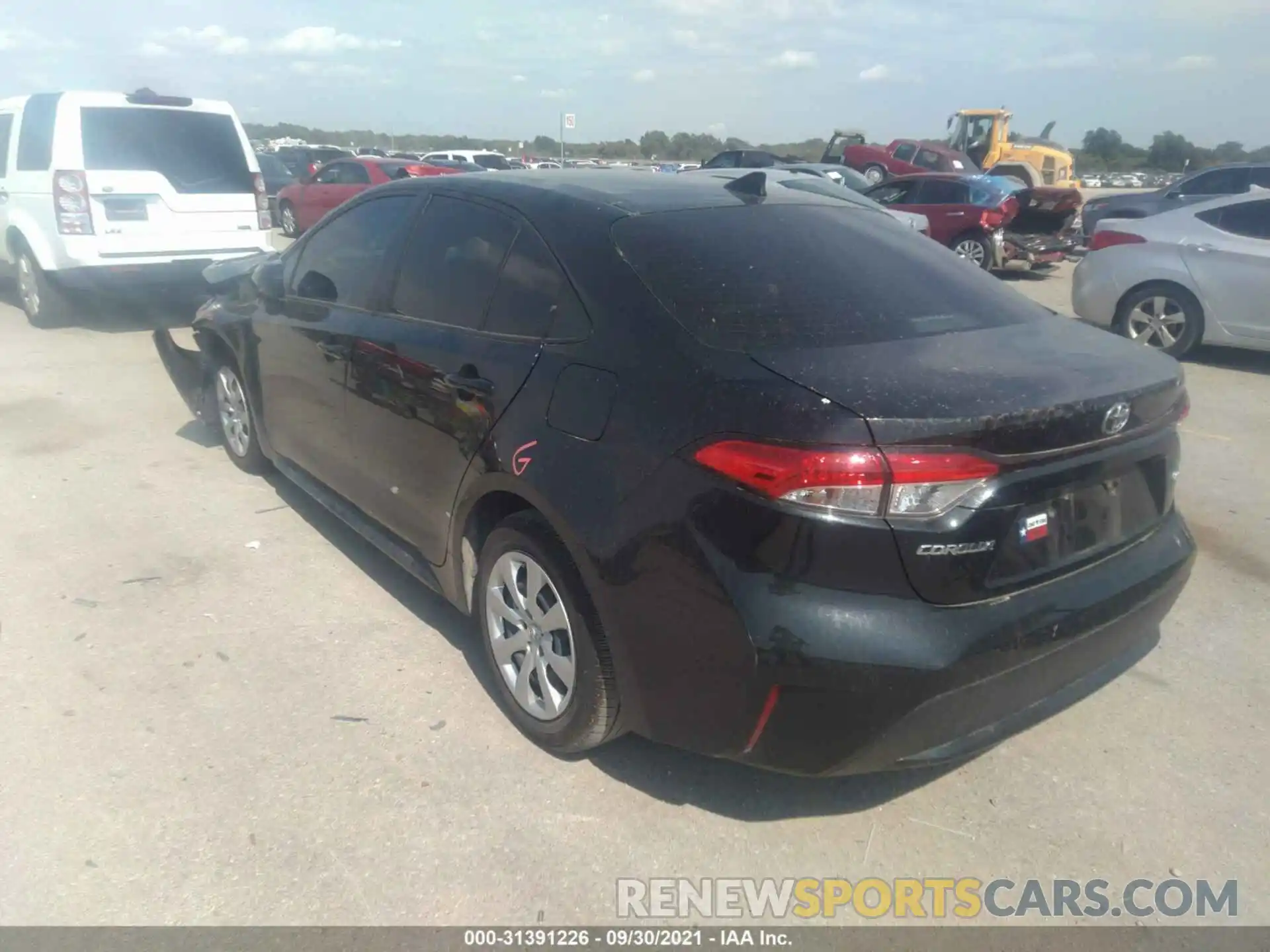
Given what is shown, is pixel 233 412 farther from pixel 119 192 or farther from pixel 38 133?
pixel 38 133

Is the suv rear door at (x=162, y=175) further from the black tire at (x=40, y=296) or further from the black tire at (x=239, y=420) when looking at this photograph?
the black tire at (x=239, y=420)

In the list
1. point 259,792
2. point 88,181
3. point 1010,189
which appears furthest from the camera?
point 1010,189

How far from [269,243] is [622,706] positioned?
853cm

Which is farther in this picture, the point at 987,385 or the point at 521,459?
the point at 521,459

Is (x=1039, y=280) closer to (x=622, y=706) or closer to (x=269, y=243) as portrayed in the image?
(x=269, y=243)

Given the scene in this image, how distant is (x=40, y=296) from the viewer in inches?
370

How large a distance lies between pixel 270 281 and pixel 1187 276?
24.8 feet

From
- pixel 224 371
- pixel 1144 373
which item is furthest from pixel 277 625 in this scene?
pixel 1144 373

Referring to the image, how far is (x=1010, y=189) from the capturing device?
1408cm

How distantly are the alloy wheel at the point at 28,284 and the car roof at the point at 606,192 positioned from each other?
7.34 m

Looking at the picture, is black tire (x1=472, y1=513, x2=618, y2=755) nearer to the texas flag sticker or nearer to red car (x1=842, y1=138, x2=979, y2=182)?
the texas flag sticker

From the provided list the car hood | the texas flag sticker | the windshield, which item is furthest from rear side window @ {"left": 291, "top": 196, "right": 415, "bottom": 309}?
the windshield

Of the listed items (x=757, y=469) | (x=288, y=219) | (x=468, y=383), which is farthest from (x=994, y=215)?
(x=757, y=469)

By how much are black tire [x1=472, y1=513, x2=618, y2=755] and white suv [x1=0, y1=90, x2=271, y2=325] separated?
7402 millimetres
